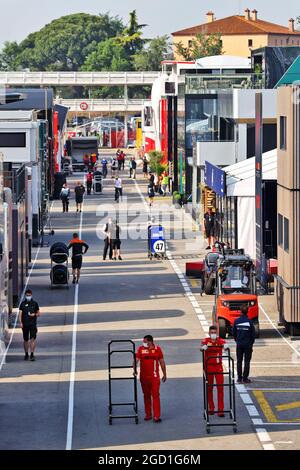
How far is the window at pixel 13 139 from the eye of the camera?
5462 centimetres

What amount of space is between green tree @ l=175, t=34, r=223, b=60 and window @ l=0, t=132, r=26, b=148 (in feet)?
317

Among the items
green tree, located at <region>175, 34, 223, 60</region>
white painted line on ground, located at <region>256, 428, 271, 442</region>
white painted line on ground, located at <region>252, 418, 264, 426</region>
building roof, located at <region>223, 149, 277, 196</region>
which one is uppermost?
green tree, located at <region>175, 34, 223, 60</region>

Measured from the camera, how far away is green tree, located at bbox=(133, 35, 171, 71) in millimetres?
190250

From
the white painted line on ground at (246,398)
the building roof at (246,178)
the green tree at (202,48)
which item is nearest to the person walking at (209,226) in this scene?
the building roof at (246,178)

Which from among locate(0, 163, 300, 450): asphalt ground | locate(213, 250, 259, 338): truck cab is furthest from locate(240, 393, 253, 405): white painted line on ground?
locate(213, 250, 259, 338): truck cab

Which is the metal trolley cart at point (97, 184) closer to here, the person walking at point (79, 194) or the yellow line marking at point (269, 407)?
the person walking at point (79, 194)

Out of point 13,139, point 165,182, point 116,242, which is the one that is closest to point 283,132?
point 116,242

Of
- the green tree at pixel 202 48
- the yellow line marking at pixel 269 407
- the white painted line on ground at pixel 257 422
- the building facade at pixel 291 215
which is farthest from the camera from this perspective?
the green tree at pixel 202 48

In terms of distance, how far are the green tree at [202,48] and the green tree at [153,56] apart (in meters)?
30.2

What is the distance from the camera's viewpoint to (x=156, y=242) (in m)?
50.8

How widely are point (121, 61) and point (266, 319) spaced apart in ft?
538

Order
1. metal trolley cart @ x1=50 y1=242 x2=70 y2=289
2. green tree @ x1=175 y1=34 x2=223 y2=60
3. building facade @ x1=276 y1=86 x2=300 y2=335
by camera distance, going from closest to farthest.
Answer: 1. building facade @ x1=276 y1=86 x2=300 y2=335
2. metal trolley cart @ x1=50 y1=242 x2=70 y2=289
3. green tree @ x1=175 y1=34 x2=223 y2=60

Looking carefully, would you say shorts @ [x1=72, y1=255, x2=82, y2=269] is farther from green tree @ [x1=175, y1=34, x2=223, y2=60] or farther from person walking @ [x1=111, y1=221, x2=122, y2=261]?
green tree @ [x1=175, y1=34, x2=223, y2=60]
